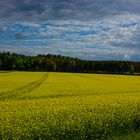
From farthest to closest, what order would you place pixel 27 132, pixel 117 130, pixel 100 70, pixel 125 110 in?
pixel 100 70, pixel 125 110, pixel 117 130, pixel 27 132

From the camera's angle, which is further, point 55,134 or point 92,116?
point 92,116

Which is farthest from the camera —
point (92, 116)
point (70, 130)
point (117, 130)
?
point (92, 116)

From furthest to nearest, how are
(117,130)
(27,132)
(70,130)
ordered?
(117,130) → (70,130) → (27,132)

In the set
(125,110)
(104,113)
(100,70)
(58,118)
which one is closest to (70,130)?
(58,118)

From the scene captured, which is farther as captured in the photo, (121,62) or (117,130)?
(121,62)

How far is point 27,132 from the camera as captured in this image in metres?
14.1

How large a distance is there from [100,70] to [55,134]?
464 ft

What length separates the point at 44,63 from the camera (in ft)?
529

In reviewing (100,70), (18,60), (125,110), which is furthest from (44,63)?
(125,110)

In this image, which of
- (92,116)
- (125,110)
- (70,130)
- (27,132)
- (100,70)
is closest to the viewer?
(27,132)

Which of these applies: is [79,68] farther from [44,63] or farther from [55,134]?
[55,134]

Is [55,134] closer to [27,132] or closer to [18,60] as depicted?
[27,132]

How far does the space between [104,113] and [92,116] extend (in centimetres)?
130

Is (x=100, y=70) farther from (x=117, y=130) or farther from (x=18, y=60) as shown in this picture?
(x=117, y=130)
